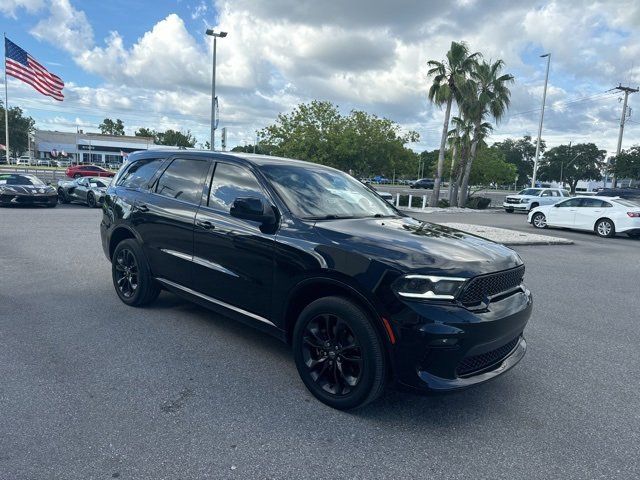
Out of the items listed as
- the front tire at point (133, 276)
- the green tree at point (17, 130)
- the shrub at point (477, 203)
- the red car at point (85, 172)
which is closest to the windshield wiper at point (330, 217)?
the front tire at point (133, 276)

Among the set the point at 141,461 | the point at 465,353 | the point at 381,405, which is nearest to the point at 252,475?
the point at 141,461

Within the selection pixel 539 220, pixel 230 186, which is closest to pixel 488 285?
pixel 230 186

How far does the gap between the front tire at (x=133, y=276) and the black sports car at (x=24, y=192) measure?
15.0 metres

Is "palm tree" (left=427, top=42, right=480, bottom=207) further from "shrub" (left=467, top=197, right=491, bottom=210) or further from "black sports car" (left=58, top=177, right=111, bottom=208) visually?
"black sports car" (left=58, top=177, right=111, bottom=208)

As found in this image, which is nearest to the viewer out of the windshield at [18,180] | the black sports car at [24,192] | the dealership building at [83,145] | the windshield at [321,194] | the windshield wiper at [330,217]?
the windshield wiper at [330,217]

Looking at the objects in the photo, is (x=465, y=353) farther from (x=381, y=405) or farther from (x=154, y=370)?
(x=154, y=370)

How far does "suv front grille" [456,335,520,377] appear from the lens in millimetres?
3043

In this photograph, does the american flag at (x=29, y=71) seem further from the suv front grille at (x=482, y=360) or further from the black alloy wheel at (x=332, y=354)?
the suv front grille at (x=482, y=360)

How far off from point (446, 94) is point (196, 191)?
81.8 feet

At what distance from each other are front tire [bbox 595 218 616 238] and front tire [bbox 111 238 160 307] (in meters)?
16.5

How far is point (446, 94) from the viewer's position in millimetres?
26609

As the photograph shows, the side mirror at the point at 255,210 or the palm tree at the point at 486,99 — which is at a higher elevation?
the palm tree at the point at 486,99

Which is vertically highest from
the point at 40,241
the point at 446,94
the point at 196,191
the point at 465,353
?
the point at 446,94

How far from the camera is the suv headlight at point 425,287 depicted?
2.98 m
